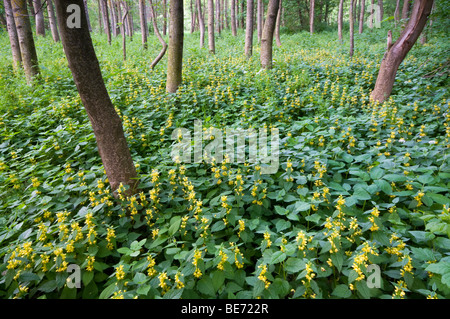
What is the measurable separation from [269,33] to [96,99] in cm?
669

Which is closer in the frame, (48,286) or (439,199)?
(48,286)

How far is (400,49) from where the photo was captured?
19.1ft

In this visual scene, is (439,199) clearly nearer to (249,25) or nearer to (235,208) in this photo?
(235,208)

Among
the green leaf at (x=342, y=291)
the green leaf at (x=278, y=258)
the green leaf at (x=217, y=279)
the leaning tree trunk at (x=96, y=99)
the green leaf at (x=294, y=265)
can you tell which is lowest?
the green leaf at (x=342, y=291)

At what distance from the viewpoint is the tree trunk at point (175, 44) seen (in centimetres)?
583

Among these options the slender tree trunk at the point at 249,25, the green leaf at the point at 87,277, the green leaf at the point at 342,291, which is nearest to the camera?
the green leaf at the point at 342,291

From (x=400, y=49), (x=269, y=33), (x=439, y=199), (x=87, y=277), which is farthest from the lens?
(x=269, y=33)

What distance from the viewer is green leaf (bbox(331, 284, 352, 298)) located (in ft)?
6.19

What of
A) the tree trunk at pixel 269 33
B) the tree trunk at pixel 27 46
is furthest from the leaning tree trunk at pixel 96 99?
the tree trunk at pixel 269 33

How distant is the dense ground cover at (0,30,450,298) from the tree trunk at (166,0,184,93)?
0.56 m

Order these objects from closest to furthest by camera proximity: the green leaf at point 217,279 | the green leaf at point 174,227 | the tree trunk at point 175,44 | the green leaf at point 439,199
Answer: the green leaf at point 217,279 → the green leaf at point 174,227 → the green leaf at point 439,199 → the tree trunk at point 175,44

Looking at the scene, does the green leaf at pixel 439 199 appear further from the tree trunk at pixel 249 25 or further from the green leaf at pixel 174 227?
the tree trunk at pixel 249 25

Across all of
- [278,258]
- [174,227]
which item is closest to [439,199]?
[278,258]

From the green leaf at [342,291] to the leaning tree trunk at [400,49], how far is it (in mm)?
5293
